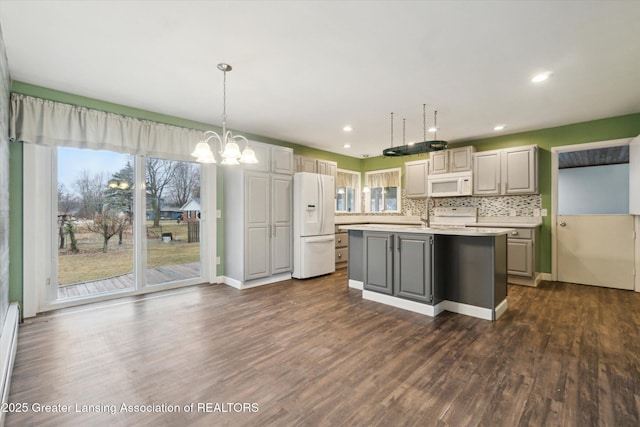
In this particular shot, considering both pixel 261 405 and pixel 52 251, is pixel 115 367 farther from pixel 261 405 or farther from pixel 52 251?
pixel 52 251

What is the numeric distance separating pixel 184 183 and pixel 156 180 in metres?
0.39

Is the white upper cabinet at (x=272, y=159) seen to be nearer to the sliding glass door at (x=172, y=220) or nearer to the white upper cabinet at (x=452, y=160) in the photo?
the sliding glass door at (x=172, y=220)

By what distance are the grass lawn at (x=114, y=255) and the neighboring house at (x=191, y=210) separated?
0.47 feet

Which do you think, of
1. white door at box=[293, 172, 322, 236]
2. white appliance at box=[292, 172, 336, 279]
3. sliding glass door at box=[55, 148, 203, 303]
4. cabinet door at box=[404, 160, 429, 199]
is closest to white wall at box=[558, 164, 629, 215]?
cabinet door at box=[404, 160, 429, 199]

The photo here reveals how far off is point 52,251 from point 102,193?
83cm

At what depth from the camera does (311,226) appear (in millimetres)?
5004

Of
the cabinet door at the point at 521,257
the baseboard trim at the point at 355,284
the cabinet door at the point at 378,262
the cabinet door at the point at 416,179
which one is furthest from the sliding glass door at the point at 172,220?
the cabinet door at the point at 521,257

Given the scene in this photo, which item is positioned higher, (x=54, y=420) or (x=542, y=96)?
(x=542, y=96)

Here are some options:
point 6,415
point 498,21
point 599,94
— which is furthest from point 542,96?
point 6,415

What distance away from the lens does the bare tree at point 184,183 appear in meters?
4.28

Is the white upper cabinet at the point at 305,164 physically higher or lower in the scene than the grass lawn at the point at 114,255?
higher

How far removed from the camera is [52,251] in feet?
10.8

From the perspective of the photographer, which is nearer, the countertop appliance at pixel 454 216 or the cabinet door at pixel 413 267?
the cabinet door at pixel 413 267

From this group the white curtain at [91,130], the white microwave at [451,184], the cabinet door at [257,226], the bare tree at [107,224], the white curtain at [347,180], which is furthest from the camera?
the white curtain at [347,180]
